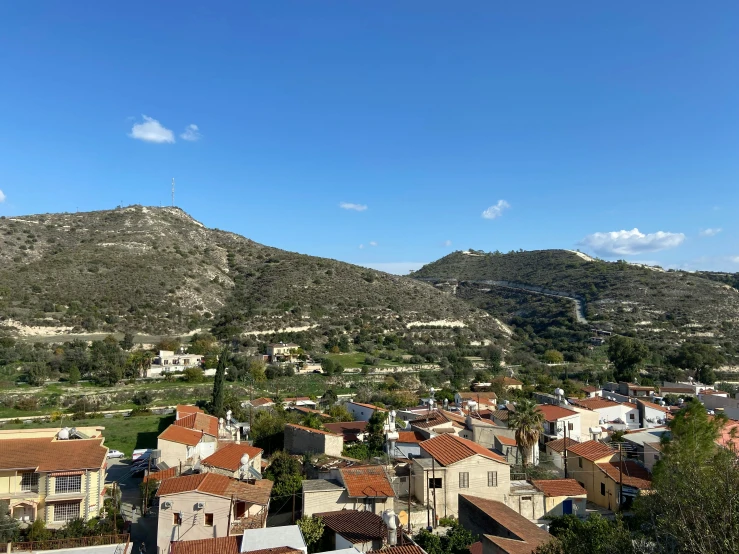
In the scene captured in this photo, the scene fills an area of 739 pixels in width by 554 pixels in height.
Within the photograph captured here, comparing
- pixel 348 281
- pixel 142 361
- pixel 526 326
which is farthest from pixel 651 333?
pixel 142 361

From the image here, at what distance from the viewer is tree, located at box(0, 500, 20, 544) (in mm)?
16344

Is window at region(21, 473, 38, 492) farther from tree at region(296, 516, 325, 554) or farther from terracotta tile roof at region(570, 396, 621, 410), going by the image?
terracotta tile roof at region(570, 396, 621, 410)

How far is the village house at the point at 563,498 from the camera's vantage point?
19.7 metres

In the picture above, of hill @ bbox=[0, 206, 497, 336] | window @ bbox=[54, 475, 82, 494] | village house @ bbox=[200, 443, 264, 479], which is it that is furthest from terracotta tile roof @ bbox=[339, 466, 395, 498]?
hill @ bbox=[0, 206, 497, 336]

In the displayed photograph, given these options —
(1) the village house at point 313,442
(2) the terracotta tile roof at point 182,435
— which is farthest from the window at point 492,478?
(2) the terracotta tile roof at point 182,435

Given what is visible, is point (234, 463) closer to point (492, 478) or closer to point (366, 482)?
point (366, 482)

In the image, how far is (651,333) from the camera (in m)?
72.8

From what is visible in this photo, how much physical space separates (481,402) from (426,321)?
1509 inches

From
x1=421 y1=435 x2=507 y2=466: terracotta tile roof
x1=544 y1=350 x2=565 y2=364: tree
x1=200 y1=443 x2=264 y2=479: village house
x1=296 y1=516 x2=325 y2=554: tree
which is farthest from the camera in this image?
x1=544 y1=350 x2=565 y2=364: tree

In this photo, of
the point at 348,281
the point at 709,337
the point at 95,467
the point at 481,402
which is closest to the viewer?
the point at 95,467

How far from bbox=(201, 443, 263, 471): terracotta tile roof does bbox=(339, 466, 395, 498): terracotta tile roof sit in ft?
17.9

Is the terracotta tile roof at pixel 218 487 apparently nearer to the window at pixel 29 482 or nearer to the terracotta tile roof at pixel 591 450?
the window at pixel 29 482

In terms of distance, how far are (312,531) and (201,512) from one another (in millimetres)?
3970

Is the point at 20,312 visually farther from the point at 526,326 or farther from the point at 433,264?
the point at 433,264
